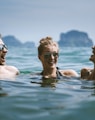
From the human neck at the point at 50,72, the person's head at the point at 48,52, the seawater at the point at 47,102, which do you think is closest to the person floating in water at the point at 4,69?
the human neck at the point at 50,72

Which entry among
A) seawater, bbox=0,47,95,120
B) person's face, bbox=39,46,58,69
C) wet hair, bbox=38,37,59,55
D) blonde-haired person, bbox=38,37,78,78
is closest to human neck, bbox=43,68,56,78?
blonde-haired person, bbox=38,37,78,78

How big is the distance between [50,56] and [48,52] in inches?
4.4

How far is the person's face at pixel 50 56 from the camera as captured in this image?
7.80m

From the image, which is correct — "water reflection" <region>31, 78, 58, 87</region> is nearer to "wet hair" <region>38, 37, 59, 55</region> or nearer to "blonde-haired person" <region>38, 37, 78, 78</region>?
"blonde-haired person" <region>38, 37, 78, 78</region>

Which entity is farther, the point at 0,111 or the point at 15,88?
the point at 15,88

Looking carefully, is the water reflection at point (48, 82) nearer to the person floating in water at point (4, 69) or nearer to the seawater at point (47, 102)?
the seawater at point (47, 102)

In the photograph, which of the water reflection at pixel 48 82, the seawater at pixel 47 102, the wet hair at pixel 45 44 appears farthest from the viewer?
the wet hair at pixel 45 44

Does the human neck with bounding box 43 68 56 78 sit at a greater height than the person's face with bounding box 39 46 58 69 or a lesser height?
lesser

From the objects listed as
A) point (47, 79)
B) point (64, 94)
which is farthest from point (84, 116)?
point (47, 79)

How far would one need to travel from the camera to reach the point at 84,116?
442cm

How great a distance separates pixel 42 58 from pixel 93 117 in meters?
3.75

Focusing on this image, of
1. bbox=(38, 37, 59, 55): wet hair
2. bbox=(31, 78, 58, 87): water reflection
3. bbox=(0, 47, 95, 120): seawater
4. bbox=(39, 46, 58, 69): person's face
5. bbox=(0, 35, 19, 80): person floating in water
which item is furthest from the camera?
bbox=(0, 35, 19, 80): person floating in water

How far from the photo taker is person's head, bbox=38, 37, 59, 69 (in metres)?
7.81

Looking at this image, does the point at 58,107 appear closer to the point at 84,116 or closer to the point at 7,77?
the point at 84,116
